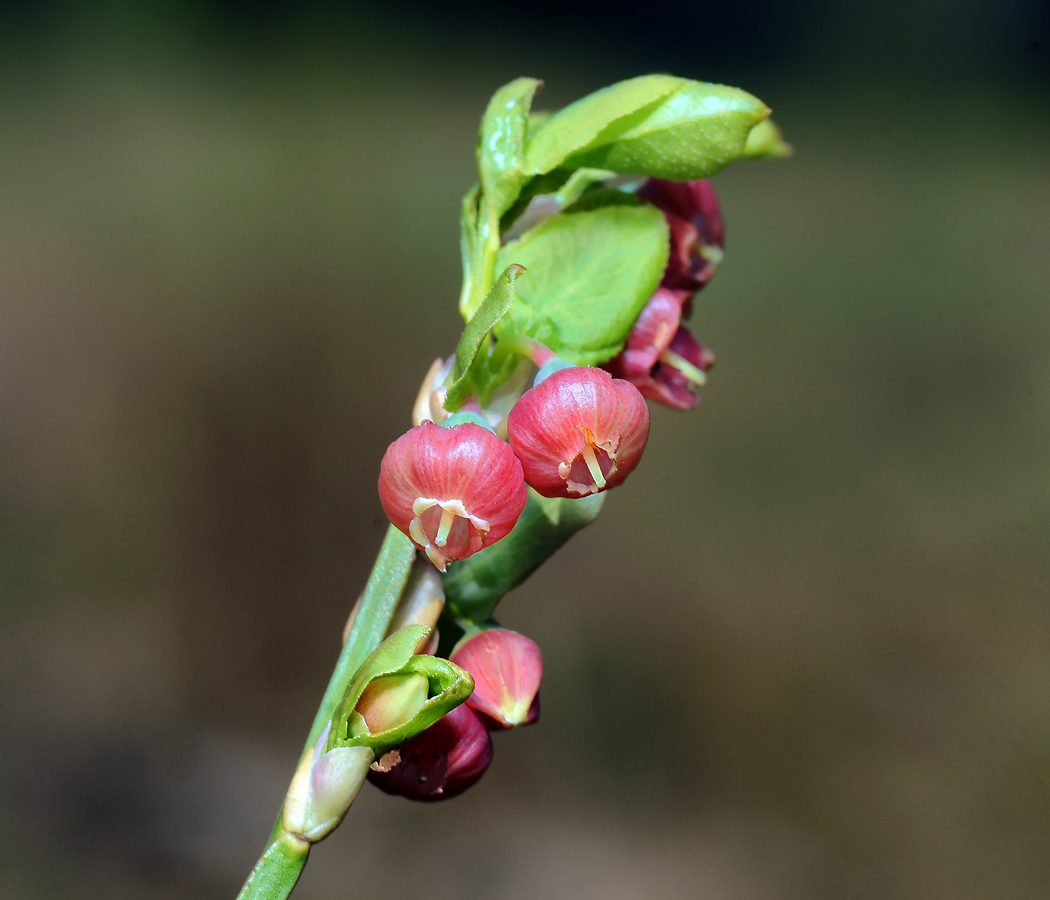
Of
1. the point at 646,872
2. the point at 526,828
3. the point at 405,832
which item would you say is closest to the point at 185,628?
the point at 405,832

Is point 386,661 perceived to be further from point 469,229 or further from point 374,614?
point 469,229

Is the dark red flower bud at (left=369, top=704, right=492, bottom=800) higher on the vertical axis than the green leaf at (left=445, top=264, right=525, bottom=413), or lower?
lower

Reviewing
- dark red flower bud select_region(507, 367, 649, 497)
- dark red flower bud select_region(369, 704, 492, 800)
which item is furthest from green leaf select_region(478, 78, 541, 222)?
dark red flower bud select_region(369, 704, 492, 800)

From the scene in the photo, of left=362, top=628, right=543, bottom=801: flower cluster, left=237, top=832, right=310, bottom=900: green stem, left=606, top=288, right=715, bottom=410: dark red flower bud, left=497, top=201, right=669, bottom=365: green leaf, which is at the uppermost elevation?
left=497, top=201, right=669, bottom=365: green leaf

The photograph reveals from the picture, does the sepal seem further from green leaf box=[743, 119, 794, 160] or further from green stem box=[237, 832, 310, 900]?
green leaf box=[743, 119, 794, 160]

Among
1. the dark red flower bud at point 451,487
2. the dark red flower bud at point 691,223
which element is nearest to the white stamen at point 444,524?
the dark red flower bud at point 451,487

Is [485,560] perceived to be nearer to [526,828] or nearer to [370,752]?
[370,752]

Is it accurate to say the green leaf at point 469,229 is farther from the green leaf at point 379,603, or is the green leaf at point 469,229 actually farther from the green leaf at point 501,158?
the green leaf at point 379,603
